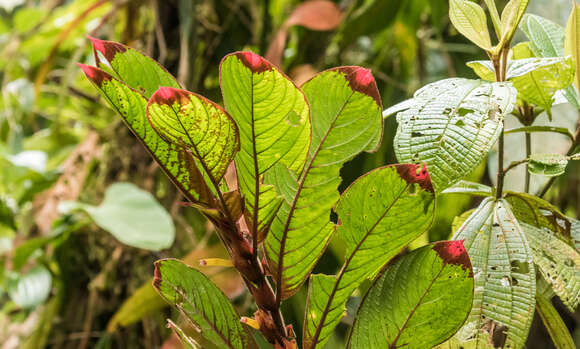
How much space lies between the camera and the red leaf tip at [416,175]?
190 millimetres

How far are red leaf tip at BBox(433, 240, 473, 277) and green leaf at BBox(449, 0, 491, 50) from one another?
0.11m

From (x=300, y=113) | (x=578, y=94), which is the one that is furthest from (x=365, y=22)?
(x=300, y=113)

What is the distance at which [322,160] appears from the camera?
206 mm

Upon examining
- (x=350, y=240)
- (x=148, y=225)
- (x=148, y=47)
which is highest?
(x=350, y=240)

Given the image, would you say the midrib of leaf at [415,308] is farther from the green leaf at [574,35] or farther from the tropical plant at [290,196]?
the green leaf at [574,35]

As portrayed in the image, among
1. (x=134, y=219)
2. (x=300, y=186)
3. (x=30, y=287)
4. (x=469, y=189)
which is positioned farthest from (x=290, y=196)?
(x=30, y=287)

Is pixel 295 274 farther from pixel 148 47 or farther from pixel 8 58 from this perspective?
pixel 8 58

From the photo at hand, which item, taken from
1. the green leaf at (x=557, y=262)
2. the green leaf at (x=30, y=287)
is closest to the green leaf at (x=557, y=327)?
the green leaf at (x=557, y=262)

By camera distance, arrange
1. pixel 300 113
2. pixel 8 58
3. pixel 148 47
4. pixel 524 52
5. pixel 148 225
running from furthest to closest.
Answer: pixel 8 58 < pixel 148 47 < pixel 148 225 < pixel 524 52 < pixel 300 113

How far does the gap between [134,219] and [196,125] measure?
57cm

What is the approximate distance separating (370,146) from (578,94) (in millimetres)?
158

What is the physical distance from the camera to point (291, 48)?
98 centimetres

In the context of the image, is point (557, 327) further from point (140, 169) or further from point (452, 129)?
point (140, 169)

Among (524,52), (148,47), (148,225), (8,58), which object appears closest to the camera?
(524,52)
